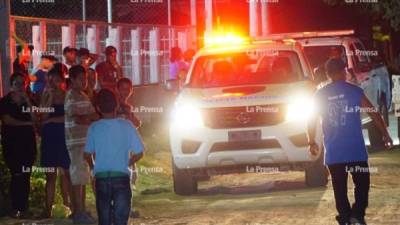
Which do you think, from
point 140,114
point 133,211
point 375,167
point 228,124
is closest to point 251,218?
point 133,211

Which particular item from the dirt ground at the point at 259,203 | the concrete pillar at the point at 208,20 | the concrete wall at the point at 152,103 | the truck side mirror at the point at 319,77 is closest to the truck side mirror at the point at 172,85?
the dirt ground at the point at 259,203

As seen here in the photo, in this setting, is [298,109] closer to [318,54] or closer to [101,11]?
[318,54]

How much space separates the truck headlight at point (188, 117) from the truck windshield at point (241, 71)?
0.72 metres

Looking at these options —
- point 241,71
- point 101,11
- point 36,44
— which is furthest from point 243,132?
point 101,11

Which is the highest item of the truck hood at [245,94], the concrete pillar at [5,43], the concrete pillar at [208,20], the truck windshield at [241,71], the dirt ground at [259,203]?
the concrete pillar at [208,20]

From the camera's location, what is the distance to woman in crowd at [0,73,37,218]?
11.9m

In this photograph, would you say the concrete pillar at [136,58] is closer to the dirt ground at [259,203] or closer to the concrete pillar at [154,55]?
the concrete pillar at [154,55]

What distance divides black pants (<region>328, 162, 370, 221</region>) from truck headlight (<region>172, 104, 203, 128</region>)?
13.9 feet

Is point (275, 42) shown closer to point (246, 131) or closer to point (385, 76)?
point (246, 131)

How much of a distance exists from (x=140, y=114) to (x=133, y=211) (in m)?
8.22

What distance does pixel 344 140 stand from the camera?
9.64m

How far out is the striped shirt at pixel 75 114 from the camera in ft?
37.4

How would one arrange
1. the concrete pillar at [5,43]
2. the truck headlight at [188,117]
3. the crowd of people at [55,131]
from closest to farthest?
the crowd of people at [55,131], the concrete pillar at [5,43], the truck headlight at [188,117]

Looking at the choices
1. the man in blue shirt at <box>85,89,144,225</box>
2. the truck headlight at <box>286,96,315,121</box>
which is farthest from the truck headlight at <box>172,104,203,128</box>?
the man in blue shirt at <box>85,89,144,225</box>
